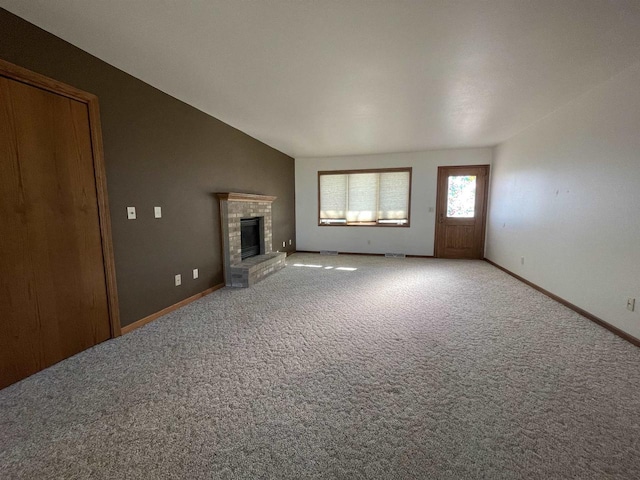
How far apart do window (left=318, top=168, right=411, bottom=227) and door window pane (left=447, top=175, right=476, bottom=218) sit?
0.91 m

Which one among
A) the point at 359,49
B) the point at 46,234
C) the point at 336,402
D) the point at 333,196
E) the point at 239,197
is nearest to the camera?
the point at 336,402

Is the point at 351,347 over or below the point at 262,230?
below

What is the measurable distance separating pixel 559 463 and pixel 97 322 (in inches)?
128

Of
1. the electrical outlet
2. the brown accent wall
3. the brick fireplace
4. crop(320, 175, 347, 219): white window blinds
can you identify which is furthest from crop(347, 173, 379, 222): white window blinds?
the electrical outlet

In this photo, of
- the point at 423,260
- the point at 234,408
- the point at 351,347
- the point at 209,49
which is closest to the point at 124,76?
the point at 209,49

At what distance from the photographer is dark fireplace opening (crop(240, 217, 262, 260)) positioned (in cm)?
464

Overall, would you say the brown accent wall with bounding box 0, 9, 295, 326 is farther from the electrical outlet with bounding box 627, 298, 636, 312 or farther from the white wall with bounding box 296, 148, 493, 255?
the electrical outlet with bounding box 627, 298, 636, 312

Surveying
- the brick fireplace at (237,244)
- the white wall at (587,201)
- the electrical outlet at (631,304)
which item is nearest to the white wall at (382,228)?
the white wall at (587,201)

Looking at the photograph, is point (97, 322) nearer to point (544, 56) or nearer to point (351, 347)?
point (351, 347)

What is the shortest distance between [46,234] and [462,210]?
6.56 metres

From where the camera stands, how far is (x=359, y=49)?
6.98 feet

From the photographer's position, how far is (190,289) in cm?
341

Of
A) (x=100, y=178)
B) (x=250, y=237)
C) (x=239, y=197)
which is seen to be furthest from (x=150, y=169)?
(x=250, y=237)

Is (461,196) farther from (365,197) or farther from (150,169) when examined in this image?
(150,169)
